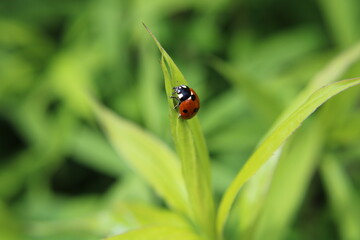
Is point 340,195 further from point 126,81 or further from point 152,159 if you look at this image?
point 126,81

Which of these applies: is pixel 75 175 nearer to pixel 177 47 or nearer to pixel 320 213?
pixel 177 47

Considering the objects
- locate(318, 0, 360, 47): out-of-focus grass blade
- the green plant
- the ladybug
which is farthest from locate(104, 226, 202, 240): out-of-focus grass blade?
locate(318, 0, 360, 47): out-of-focus grass blade

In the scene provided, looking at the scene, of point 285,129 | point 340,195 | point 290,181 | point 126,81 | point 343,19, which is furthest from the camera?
point 126,81

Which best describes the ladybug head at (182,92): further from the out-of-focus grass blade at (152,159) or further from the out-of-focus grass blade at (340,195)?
the out-of-focus grass blade at (340,195)

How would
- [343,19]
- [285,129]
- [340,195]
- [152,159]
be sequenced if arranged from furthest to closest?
1. [343,19]
2. [340,195]
3. [152,159]
4. [285,129]

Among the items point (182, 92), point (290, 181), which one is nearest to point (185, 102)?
point (182, 92)

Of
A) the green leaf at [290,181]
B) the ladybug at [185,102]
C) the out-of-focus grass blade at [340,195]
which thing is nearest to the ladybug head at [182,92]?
the ladybug at [185,102]
